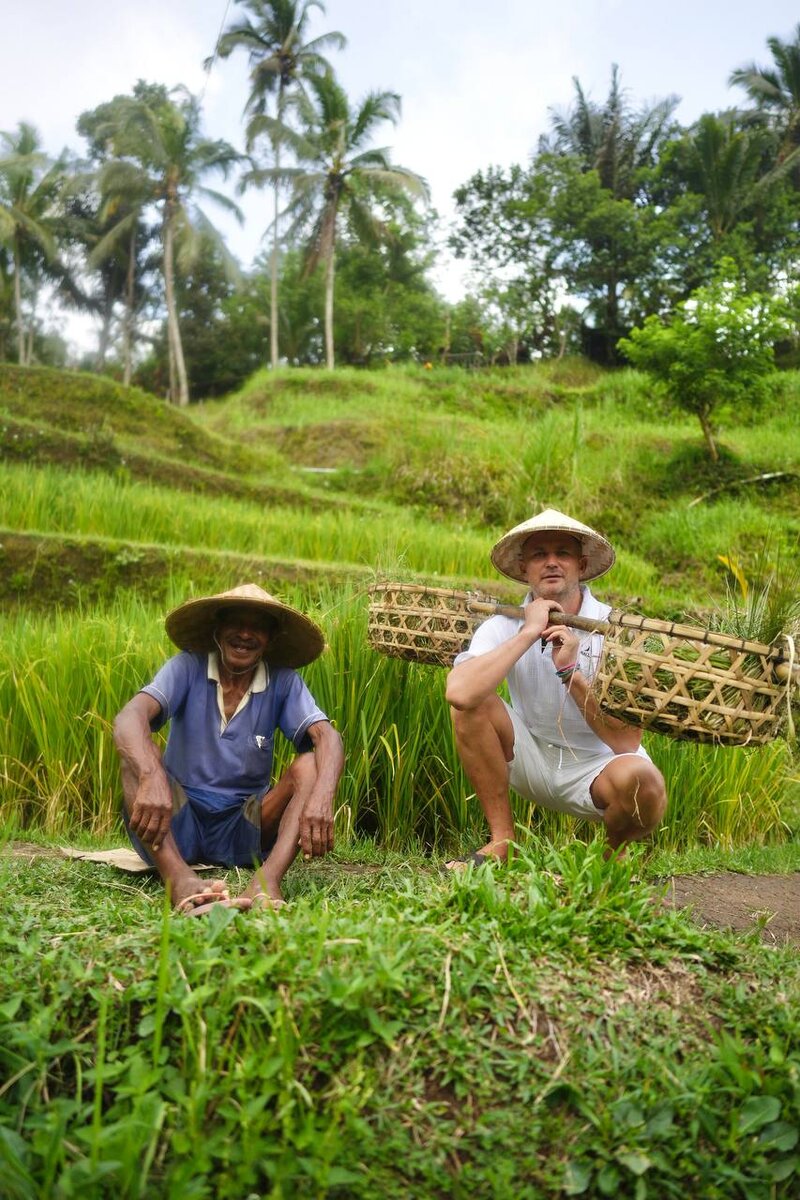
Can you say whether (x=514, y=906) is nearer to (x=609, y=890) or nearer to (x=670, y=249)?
(x=609, y=890)

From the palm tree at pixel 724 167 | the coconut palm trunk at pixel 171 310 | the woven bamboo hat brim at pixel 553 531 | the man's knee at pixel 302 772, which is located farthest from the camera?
the coconut palm trunk at pixel 171 310

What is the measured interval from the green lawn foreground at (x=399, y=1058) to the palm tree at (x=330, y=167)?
21.4 m

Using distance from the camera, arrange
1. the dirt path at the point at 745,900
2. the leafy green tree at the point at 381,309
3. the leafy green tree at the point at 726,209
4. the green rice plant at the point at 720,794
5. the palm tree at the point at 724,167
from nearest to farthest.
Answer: the dirt path at the point at 745,900
the green rice plant at the point at 720,794
the leafy green tree at the point at 726,209
the palm tree at the point at 724,167
the leafy green tree at the point at 381,309

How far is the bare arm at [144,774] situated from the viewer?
9.12 feet

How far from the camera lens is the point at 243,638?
3.14 metres

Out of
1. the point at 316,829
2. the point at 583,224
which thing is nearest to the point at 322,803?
the point at 316,829

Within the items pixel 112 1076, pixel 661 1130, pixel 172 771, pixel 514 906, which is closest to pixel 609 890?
pixel 514 906

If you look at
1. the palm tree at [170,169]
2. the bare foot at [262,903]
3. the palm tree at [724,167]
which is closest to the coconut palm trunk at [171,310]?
the palm tree at [170,169]

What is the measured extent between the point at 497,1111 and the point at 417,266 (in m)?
30.9

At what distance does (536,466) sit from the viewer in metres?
11.2

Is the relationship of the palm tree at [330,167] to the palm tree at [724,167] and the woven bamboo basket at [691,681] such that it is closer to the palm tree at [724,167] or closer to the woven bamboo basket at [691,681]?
the palm tree at [724,167]

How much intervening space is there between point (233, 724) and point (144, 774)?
397mm

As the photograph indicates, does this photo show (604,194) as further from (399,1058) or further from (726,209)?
(399,1058)

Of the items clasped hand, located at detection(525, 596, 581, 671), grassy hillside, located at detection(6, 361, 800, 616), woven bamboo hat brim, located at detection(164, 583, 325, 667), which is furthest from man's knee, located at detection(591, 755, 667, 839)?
grassy hillside, located at detection(6, 361, 800, 616)
